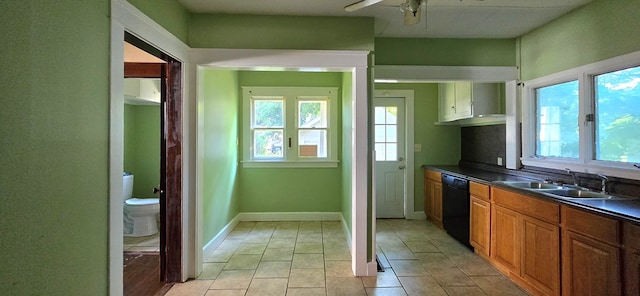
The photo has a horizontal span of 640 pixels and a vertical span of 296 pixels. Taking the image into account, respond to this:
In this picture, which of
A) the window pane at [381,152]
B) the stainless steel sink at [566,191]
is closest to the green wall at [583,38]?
the stainless steel sink at [566,191]

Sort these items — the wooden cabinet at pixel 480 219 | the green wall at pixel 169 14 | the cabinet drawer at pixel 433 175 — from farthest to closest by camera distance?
the cabinet drawer at pixel 433 175 → the wooden cabinet at pixel 480 219 → the green wall at pixel 169 14

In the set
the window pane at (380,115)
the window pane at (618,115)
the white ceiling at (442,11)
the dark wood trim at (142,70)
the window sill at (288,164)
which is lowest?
the window sill at (288,164)

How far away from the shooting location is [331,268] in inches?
116

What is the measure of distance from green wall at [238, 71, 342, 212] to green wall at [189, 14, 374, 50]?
6.28ft

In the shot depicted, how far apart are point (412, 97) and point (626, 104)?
8.97 feet

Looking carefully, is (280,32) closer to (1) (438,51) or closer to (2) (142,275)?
(1) (438,51)

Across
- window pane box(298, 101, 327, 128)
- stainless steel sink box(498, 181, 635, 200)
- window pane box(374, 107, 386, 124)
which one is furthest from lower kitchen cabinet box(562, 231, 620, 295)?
window pane box(298, 101, 327, 128)

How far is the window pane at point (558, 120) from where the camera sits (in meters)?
2.74

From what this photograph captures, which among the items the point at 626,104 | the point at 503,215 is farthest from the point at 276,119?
the point at 626,104

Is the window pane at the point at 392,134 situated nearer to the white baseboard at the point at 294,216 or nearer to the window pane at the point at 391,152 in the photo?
the window pane at the point at 391,152

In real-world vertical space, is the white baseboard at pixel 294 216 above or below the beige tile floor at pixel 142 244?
above

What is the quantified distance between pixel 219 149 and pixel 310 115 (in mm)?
1617

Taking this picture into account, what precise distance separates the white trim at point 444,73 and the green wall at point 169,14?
191 centimetres

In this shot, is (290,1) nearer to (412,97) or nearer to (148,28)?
(148,28)
